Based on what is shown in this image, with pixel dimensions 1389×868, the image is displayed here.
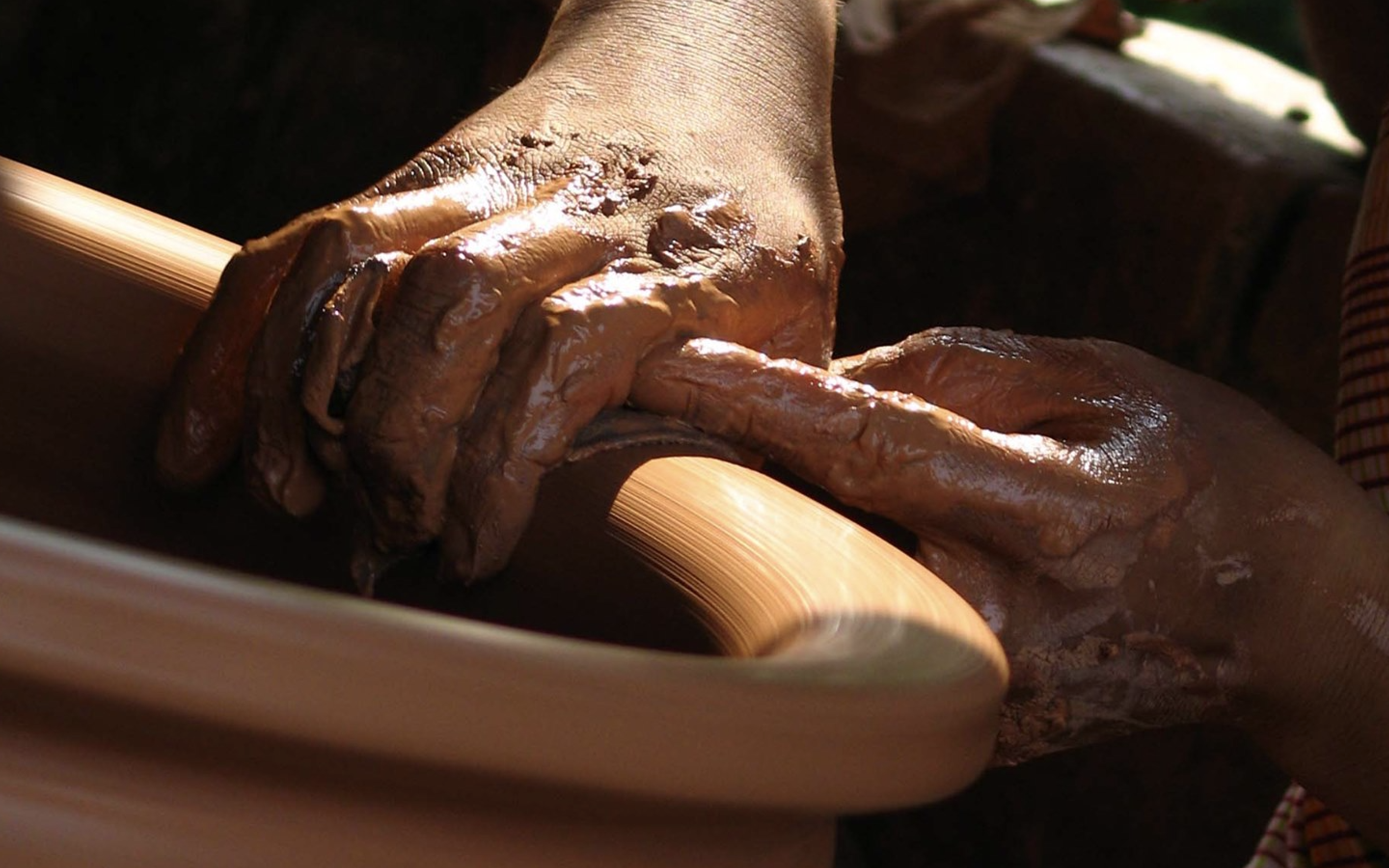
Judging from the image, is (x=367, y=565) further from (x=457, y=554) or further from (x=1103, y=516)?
(x=1103, y=516)

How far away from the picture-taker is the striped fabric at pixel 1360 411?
3.28 ft

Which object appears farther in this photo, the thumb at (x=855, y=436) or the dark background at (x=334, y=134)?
the dark background at (x=334, y=134)

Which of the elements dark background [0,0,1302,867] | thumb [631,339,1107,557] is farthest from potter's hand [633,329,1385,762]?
dark background [0,0,1302,867]

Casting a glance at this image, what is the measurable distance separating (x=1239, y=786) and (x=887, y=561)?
130 cm

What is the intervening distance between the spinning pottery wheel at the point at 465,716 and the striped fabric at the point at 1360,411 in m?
0.58

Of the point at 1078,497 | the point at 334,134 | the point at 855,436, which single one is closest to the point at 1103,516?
the point at 1078,497

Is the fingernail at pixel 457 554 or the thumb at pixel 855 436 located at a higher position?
the thumb at pixel 855 436

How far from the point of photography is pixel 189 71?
170cm

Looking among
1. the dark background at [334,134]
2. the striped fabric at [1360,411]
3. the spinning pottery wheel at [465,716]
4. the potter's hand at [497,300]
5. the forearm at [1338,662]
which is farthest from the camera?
the dark background at [334,134]

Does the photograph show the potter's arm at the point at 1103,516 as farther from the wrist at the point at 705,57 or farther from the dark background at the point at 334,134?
the dark background at the point at 334,134

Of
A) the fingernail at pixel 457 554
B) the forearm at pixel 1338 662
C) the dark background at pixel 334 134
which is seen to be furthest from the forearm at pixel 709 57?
the dark background at pixel 334 134

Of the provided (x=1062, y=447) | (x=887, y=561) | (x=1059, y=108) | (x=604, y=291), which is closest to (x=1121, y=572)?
(x=1062, y=447)

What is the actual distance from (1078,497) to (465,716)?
0.40 m

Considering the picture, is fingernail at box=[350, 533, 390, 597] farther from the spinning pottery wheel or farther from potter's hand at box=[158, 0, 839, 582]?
the spinning pottery wheel
